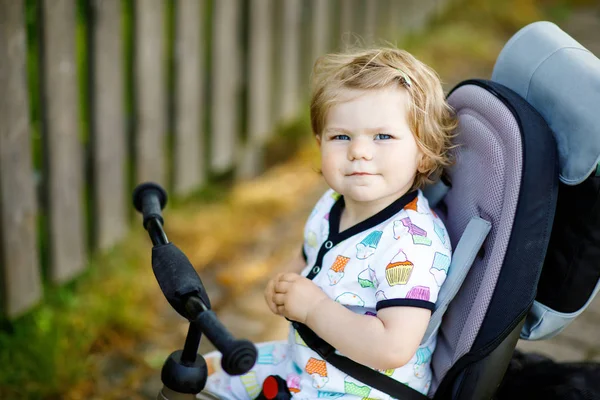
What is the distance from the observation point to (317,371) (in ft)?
5.49

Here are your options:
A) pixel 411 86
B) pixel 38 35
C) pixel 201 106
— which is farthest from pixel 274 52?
pixel 411 86

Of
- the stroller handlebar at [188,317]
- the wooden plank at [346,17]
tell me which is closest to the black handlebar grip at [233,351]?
the stroller handlebar at [188,317]

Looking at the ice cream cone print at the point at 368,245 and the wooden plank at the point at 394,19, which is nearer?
the ice cream cone print at the point at 368,245

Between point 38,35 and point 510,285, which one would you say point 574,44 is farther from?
point 38,35

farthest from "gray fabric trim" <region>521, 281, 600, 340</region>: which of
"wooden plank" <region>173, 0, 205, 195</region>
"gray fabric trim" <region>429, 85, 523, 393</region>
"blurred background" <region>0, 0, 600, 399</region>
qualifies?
"wooden plank" <region>173, 0, 205, 195</region>

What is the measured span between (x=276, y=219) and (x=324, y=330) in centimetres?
247

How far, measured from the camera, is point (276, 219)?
13.3 ft

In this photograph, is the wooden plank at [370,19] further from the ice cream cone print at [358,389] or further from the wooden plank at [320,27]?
the ice cream cone print at [358,389]

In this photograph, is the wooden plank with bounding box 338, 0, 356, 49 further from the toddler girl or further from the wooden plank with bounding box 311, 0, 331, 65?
the toddler girl

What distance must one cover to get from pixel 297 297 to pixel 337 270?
0.11m

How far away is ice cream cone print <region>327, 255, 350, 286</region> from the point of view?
1672 mm

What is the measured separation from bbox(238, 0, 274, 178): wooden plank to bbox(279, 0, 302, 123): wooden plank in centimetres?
12

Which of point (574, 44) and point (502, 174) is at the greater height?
point (574, 44)

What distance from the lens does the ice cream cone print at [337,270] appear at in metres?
Answer: 1.67
